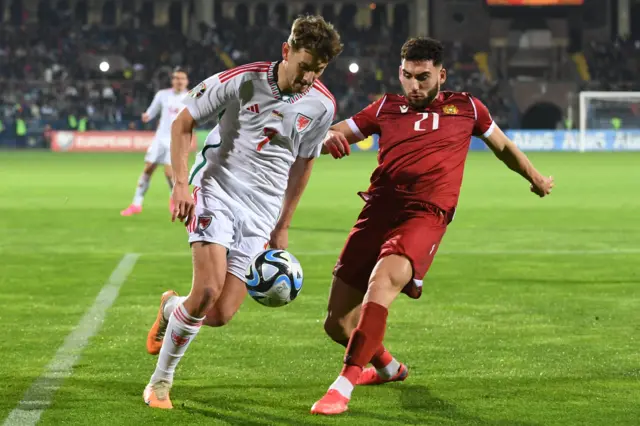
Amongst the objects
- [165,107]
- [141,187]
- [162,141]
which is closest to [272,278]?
[141,187]

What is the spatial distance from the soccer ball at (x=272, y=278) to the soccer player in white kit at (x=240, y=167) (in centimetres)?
12

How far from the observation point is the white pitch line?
5.56m

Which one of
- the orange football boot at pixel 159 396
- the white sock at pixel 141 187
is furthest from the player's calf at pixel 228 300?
the white sock at pixel 141 187

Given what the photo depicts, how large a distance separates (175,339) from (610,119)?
39003 mm

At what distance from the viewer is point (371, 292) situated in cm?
583

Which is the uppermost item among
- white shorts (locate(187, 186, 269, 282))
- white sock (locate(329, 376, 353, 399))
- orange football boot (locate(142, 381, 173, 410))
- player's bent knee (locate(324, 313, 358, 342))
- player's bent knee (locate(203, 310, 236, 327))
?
white shorts (locate(187, 186, 269, 282))

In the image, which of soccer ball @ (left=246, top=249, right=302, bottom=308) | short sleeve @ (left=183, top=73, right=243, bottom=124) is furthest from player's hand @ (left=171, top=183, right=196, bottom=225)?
soccer ball @ (left=246, top=249, right=302, bottom=308)

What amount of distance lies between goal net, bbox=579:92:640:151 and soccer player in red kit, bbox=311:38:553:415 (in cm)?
3674

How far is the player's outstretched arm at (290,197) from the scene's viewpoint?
626 centimetres

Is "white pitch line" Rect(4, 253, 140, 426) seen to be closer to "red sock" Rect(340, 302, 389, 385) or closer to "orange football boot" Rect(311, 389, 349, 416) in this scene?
"orange football boot" Rect(311, 389, 349, 416)

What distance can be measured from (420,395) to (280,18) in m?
48.6

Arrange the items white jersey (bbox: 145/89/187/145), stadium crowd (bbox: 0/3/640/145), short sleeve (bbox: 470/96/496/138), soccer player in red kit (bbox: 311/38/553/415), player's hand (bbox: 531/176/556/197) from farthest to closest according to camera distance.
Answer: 1. stadium crowd (bbox: 0/3/640/145)
2. white jersey (bbox: 145/89/187/145)
3. player's hand (bbox: 531/176/556/197)
4. short sleeve (bbox: 470/96/496/138)
5. soccer player in red kit (bbox: 311/38/553/415)

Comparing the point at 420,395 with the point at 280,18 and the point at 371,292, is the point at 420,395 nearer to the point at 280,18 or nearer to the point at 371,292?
the point at 371,292

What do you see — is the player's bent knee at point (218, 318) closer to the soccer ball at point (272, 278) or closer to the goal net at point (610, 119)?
the soccer ball at point (272, 278)
